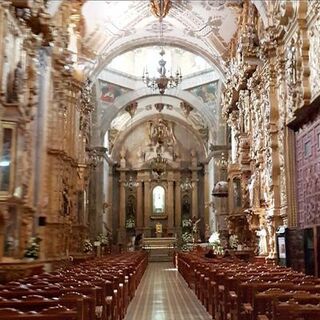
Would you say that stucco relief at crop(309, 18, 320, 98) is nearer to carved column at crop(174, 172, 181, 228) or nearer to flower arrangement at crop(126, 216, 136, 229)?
carved column at crop(174, 172, 181, 228)

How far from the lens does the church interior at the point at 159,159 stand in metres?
7.04

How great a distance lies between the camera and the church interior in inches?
277

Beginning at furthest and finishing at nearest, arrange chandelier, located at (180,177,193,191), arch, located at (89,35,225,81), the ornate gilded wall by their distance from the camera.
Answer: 1. chandelier, located at (180,177,193,191)
2. arch, located at (89,35,225,81)
3. the ornate gilded wall

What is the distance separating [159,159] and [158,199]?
838 cm

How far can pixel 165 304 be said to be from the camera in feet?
34.3

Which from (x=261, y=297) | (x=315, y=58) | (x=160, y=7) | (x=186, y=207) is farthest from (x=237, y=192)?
(x=186, y=207)

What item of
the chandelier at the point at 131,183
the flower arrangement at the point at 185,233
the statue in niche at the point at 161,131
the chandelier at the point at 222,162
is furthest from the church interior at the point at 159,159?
the chandelier at the point at 131,183

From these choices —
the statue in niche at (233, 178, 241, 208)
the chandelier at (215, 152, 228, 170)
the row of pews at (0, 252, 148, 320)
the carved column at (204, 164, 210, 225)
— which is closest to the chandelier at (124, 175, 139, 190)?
the carved column at (204, 164, 210, 225)

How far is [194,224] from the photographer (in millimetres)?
37406

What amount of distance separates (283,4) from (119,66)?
63.6ft

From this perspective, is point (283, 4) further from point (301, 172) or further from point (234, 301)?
point (234, 301)

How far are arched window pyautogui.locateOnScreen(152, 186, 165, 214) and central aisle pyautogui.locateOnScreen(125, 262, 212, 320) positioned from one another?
2501cm

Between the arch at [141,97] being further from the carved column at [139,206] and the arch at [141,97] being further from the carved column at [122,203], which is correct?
the carved column at [139,206]

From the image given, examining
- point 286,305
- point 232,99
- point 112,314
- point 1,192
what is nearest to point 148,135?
point 232,99
